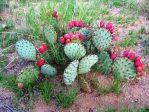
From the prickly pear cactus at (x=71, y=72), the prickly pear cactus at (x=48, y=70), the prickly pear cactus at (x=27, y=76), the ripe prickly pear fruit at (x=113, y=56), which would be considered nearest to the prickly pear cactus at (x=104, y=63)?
the ripe prickly pear fruit at (x=113, y=56)

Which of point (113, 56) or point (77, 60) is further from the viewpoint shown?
point (113, 56)

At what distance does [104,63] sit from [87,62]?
0.34 meters

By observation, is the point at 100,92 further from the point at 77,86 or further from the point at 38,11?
the point at 38,11

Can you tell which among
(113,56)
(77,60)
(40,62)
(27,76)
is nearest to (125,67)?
(113,56)

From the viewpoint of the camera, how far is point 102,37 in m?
4.53

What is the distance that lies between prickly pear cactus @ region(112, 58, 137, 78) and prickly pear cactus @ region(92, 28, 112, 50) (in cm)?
27

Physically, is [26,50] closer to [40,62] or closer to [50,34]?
[40,62]

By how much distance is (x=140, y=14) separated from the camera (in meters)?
6.46

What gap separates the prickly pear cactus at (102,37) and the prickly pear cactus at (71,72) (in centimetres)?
51

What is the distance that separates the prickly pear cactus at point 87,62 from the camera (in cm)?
427

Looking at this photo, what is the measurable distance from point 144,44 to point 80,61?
58.8 inches

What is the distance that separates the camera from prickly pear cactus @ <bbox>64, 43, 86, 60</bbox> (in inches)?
169

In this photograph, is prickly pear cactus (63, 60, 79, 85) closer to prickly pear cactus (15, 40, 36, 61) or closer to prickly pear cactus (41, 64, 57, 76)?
prickly pear cactus (41, 64, 57, 76)

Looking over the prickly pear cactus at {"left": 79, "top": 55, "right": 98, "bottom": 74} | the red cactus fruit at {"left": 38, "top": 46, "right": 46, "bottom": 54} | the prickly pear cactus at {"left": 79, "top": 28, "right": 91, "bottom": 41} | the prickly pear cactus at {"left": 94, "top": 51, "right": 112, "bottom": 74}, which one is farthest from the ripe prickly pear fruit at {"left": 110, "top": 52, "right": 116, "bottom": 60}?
the red cactus fruit at {"left": 38, "top": 46, "right": 46, "bottom": 54}
